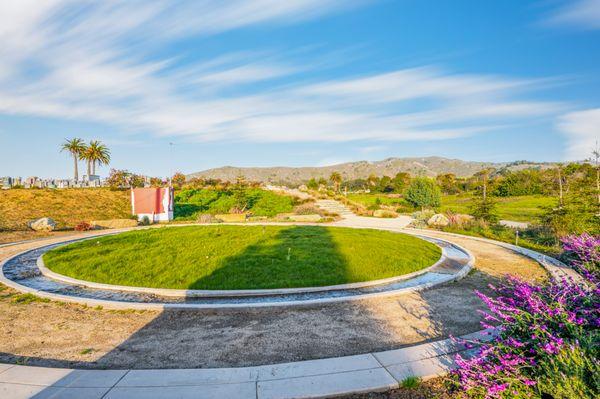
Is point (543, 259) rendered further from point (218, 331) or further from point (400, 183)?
point (400, 183)

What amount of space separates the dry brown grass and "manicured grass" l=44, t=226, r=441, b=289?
40.6 feet

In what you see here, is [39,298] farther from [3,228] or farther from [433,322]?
[3,228]

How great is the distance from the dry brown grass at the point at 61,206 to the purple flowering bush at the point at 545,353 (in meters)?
24.6

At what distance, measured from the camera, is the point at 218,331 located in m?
5.88

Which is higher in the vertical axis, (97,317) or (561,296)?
(561,296)

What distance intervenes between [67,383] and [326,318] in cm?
414

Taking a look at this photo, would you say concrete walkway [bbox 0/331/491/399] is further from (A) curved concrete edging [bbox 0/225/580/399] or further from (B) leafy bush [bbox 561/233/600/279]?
(B) leafy bush [bbox 561/233/600/279]

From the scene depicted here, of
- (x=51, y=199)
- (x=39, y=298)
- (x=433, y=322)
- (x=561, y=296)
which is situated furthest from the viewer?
(x=51, y=199)

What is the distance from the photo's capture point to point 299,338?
5547mm

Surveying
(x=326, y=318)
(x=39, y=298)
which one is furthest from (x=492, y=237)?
(x=39, y=298)

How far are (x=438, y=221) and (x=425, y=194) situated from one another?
370 inches

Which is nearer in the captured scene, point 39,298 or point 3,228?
point 39,298

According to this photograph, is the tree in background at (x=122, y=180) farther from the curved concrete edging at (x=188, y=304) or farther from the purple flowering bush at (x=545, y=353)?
the purple flowering bush at (x=545, y=353)

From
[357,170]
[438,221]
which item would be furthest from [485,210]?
[357,170]
